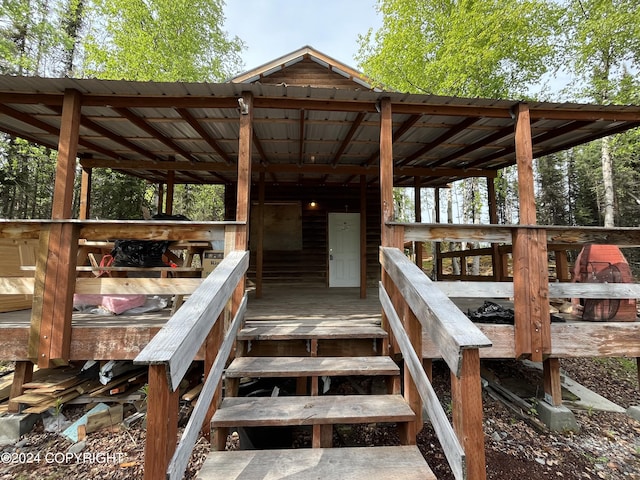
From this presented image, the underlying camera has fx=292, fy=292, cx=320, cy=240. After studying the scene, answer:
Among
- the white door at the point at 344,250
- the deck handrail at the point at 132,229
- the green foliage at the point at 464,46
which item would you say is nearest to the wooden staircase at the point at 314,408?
the deck handrail at the point at 132,229

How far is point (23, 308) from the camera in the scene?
402 centimetres

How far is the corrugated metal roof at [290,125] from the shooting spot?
9.95 feet

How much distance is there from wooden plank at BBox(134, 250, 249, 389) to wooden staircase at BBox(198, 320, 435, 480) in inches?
28.3

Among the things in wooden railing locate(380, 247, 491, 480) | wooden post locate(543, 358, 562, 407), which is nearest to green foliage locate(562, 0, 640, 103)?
wooden post locate(543, 358, 562, 407)

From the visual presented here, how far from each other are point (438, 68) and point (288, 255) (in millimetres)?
7296

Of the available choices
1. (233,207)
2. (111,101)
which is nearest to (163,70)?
(233,207)

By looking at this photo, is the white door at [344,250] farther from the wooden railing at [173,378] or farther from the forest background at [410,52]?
the wooden railing at [173,378]

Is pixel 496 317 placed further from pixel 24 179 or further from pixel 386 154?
pixel 24 179

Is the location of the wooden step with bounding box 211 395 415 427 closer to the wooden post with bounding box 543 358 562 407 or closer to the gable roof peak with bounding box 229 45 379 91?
the wooden post with bounding box 543 358 562 407

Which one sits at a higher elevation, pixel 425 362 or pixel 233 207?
pixel 233 207

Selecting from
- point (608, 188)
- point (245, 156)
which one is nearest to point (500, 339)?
point (245, 156)

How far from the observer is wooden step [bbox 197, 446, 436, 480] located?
1646mm

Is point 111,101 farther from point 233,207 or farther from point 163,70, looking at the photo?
point 163,70

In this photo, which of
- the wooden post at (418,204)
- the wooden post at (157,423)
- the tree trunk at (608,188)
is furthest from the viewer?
the tree trunk at (608,188)
